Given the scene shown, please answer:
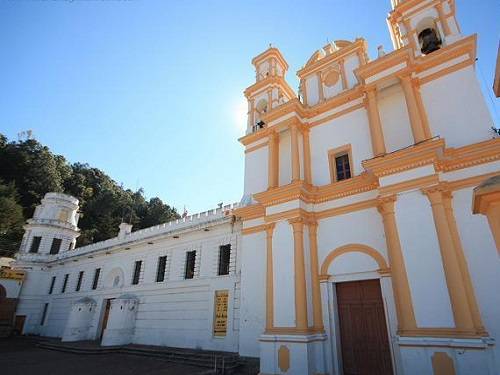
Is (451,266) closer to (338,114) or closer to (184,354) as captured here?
(338,114)

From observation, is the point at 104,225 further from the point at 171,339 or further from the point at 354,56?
the point at 354,56

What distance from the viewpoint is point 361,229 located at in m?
10.1

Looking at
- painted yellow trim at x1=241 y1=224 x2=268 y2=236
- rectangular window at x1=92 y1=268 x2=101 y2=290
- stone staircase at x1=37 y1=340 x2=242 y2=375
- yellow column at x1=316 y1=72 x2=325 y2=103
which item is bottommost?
stone staircase at x1=37 y1=340 x2=242 y2=375

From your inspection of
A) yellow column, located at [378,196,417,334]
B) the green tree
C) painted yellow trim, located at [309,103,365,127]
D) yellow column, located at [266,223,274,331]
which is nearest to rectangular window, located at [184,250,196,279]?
yellow column, located at [266,223,274,331]

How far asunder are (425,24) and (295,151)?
24.9ft

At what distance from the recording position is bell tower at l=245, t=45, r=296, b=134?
16125 mm

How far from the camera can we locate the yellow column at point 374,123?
10.3 meters

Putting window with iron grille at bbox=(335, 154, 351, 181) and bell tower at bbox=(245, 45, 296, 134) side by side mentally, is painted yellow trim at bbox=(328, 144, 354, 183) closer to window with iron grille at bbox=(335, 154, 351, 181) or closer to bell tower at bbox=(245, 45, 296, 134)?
window with iron grille at bbox=(335, 154, 351, 181)

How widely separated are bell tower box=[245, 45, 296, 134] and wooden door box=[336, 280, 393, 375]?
9244 mm

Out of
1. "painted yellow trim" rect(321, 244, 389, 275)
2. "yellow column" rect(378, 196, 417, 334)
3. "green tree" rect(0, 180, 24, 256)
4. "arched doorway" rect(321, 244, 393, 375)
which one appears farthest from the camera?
"green tree" rect(0, 180, 24, 256)

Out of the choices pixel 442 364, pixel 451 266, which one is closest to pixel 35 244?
pixel 442 364

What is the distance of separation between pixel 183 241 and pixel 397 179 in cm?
1310

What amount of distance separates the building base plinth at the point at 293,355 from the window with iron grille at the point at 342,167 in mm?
5813

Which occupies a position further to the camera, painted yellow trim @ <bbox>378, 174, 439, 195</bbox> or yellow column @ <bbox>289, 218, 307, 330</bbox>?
yellow column @ <bbox>289, 218, 307, 330</bbox>
